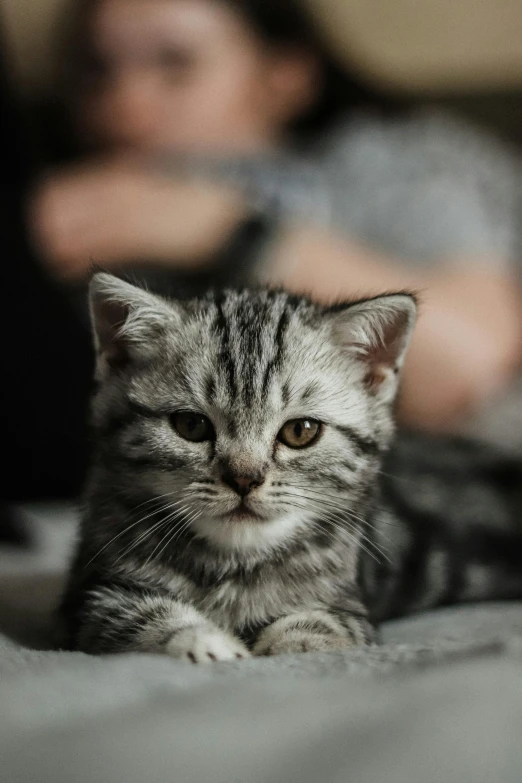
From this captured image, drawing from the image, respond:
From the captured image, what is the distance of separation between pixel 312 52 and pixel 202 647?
2039mm

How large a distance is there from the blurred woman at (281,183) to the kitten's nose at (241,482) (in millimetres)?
894

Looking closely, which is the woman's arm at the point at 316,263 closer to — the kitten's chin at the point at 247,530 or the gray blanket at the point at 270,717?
the kitten's chin at the point at 247,530

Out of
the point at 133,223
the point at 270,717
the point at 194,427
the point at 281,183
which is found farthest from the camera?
the point at 281,183

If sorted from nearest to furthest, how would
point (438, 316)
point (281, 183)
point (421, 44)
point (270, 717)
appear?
1. point (270, 717)
2. point (438, 316)
3. point (281, 183)
4. point (421, 44)

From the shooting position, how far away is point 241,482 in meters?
0.70

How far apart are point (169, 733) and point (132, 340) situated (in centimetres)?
44

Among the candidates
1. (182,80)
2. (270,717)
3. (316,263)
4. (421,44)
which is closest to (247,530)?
(270,717)

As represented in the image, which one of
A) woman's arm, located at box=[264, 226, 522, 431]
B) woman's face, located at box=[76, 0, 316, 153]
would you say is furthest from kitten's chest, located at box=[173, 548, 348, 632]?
woman's face, located at box=[76, 0, 316, 153]

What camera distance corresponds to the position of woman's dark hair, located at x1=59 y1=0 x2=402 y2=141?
2.22m

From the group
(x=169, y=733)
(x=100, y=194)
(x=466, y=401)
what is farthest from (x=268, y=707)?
(x=100, y=194)

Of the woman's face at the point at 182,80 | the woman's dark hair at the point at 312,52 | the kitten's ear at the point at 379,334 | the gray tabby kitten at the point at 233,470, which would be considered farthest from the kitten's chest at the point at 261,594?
the woman's dark hair at the point at 312,52

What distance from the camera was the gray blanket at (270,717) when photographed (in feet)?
1.43

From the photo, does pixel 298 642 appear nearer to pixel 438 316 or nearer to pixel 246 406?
pixel 246 406

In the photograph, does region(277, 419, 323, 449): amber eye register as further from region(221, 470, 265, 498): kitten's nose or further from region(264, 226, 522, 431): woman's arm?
region(264, 226, 522, 431): woman's arm
